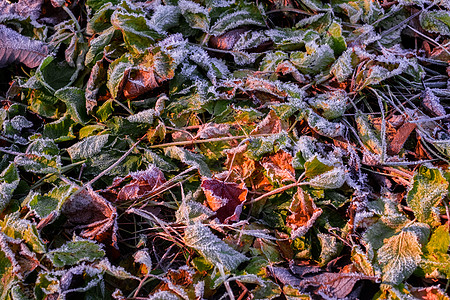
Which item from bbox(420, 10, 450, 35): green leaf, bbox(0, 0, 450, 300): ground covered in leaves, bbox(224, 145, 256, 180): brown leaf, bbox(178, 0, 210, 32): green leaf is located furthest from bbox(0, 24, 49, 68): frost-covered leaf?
bbox(420, 10, 450, 35): green leaf

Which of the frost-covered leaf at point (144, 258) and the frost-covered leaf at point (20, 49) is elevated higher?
the frost-covered leaf at point (20, 49)

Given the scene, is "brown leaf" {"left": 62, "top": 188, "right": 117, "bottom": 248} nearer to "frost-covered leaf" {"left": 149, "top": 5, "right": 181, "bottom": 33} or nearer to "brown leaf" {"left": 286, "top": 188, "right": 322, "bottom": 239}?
"brown leaf" {"left": 286, "top": 188, "right": 322, "bottom": 239}

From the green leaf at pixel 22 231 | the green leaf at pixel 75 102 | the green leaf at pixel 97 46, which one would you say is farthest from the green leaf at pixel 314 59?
the green leaf at pixel 22 231

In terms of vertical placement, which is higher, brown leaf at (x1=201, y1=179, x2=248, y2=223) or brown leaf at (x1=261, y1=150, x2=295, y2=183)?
brown leaf at (x1=261, y1=150, x2=295, y2=183)

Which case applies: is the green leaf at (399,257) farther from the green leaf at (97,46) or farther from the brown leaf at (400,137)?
the green leaf at (97,46)

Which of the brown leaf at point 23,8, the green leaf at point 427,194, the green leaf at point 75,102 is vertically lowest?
the green leaf at point 427,194

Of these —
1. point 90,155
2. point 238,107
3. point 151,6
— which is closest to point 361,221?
point 238,107
